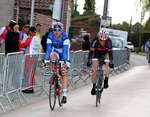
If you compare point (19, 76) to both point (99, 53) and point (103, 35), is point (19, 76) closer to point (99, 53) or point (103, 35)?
point (99, 53)

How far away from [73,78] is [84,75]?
151 centimetres

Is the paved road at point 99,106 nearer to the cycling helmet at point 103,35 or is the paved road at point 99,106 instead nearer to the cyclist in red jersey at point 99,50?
the cyclist in red jersey at point 99,50

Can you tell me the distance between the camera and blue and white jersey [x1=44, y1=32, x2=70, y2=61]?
11.0 m

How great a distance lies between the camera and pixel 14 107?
11.6 m

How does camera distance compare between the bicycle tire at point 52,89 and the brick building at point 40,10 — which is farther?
the brick building at point 40,10

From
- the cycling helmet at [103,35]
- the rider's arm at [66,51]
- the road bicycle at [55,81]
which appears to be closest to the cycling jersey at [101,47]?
the cycling helmet at [103,35]

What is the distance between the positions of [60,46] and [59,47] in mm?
32

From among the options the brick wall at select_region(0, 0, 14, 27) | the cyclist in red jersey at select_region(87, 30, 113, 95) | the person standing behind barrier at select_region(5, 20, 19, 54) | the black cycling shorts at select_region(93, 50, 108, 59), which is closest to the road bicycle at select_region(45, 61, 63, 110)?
the cyclist in red jersey at select_region(87, 30, 113, 95)

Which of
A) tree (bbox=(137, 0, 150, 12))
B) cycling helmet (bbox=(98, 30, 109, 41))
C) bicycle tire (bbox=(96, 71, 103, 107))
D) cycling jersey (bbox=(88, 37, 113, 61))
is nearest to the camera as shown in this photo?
bicycle tire (bbox=(96, 71, 103, 107))

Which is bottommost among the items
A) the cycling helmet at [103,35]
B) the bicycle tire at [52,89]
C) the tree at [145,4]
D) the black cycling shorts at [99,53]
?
the bicycle tire at [52,89]

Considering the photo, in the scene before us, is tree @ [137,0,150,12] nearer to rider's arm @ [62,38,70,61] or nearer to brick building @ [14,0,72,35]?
brick building @ [14,0,72,35]

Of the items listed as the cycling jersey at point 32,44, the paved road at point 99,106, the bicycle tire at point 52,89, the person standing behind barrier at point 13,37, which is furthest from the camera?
the cycling jersey at point 32,44

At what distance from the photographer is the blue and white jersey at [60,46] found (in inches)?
435

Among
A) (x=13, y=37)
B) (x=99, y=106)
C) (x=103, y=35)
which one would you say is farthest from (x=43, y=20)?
(x=99, y=106)
